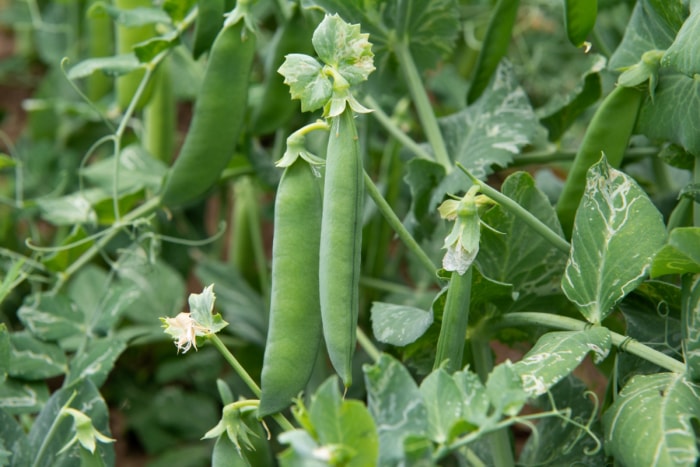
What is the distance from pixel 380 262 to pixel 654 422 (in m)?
0.77

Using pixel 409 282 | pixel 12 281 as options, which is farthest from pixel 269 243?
pixel 12 281

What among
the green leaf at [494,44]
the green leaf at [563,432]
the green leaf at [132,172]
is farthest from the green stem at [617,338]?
the green leaf at [132,172]

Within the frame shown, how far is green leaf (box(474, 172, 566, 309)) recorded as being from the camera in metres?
0.81

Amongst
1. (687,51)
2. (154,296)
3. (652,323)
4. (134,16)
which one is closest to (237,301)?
(154,296)

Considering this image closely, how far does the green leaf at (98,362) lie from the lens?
37.1 inches

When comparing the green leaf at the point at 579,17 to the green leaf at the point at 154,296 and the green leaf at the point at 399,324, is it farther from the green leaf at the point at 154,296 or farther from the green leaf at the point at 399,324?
the green leaf at the point at 154,296

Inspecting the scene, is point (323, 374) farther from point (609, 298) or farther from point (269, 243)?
point (269, 243)

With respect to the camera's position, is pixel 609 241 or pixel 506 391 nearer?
pixel 506 391

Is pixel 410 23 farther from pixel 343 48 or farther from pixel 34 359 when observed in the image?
pixel 34 359

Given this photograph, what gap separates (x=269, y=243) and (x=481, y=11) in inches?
28.1

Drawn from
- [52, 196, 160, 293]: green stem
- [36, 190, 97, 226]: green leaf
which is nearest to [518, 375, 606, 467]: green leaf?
[52, 196, 160, 293]: green stem

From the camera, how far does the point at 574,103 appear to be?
1001 mm

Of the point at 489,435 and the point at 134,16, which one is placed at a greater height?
the point at 134,16

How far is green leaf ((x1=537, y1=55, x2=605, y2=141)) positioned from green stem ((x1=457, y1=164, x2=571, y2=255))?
0.23 meters
